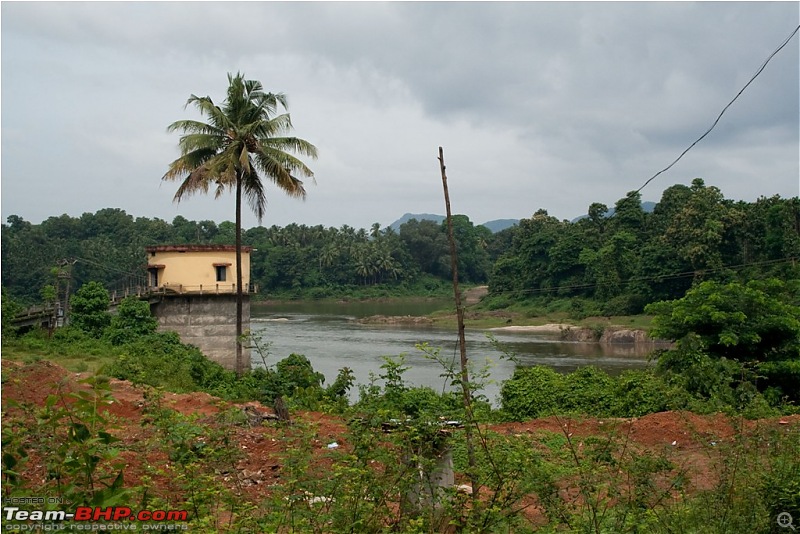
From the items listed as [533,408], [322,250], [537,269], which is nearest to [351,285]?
[322,250]

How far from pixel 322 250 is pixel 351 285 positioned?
18.1ft

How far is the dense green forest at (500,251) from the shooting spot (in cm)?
4316

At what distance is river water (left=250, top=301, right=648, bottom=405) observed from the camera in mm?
27688

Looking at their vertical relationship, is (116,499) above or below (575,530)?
above

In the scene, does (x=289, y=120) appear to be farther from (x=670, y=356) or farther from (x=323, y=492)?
(x=323, y=492)

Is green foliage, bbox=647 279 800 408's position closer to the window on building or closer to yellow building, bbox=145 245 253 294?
yellow building, bbox=145 245 253 294

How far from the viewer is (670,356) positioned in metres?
16.1

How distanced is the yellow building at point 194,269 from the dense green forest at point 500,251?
3572 millimetres

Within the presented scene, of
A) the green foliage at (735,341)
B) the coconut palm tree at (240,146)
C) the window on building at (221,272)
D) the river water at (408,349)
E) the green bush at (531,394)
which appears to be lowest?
the river water at (408,349)

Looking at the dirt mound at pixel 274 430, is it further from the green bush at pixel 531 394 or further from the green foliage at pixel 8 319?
the green foliage at pixel 8 319

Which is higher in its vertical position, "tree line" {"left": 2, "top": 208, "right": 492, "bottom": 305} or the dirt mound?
"tree line" {"left": 2, "top": 208, "right": 492, "bottom": 305}

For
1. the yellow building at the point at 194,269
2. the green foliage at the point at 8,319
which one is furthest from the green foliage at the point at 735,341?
the green foliage at the point at 8,319

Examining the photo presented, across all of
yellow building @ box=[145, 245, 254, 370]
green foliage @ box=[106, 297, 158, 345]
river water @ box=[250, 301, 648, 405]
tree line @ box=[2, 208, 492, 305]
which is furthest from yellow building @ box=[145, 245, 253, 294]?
tree line @ box=[2, 208, 492, 305]

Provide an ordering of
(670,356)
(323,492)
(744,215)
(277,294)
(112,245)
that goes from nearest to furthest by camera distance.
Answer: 1. (323,492)
2. (670,356)
3. (744,215)
4. (112,245)
5. (277,294)
